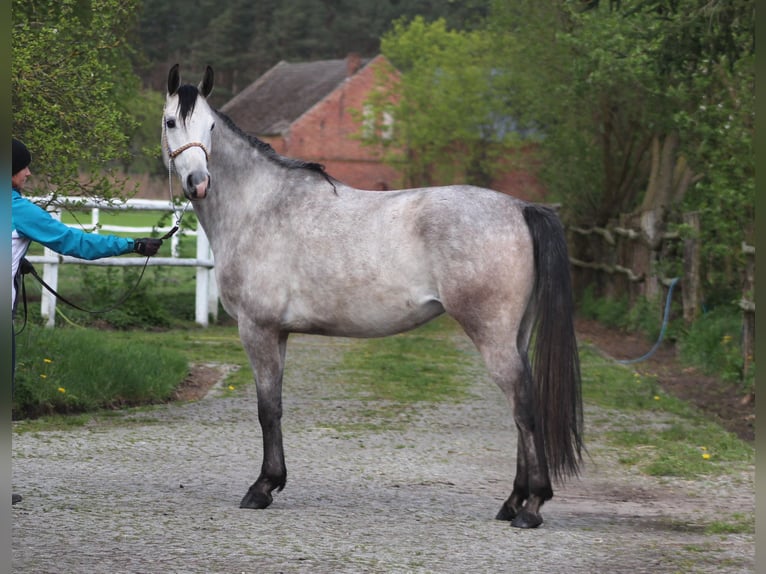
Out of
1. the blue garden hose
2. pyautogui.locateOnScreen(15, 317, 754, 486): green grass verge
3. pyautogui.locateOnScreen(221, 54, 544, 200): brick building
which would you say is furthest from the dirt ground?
pyautogui.locateOnScreen(221, 54, 544, 200): brick building

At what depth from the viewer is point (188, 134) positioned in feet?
23.4

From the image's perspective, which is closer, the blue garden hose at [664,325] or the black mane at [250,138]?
the black mane at [250,138]

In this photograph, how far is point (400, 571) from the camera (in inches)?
218

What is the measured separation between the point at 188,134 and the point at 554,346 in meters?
2.45

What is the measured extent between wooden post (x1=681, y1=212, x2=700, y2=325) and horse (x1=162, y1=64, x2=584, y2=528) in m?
9.94

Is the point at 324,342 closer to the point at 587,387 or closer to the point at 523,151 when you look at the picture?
the point at 587,387

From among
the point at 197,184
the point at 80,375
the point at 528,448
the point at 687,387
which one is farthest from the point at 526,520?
the point at 687,387

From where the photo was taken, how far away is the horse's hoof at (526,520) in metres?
6.56

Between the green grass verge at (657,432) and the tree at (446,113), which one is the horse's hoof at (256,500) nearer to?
the green grass verge at (657,432)

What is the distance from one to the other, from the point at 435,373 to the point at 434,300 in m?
6.69

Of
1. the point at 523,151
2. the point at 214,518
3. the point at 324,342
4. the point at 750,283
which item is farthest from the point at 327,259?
the point at 523,151

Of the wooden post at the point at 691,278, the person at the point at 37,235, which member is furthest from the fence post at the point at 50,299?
the wooden post at the point at 691,278

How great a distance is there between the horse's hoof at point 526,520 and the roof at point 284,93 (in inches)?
2151

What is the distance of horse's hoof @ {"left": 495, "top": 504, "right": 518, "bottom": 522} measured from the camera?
22.2 feet
